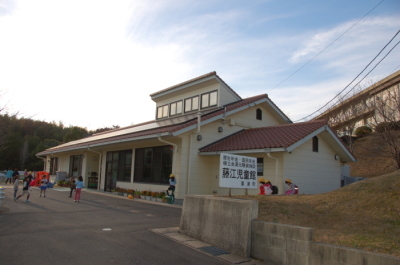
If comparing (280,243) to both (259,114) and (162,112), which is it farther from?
(162,112)

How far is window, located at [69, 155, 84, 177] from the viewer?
87.6ft

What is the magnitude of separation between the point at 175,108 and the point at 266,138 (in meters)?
8.48

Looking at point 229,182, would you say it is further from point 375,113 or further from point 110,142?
point 375,113

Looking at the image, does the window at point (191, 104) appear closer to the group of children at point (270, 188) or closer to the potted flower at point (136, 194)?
the potted flower at point (136, 194)

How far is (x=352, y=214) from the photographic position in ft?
25.0

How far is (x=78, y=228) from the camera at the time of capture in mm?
8391

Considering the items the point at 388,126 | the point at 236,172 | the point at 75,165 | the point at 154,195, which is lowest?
the point at 154,195

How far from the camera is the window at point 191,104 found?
19.9 meters

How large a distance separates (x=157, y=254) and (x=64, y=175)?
24695 millimetres

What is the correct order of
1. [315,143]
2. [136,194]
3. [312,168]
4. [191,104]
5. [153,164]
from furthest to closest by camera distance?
[191,104] < [136,194] < [153,164] < [315,143] < [312,168]

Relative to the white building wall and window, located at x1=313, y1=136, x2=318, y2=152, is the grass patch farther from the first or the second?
window, located at x1=313, y1=136, x2=318, y2=152

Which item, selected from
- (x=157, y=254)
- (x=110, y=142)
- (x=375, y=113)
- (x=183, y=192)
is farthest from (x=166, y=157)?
(x=375, y=113)

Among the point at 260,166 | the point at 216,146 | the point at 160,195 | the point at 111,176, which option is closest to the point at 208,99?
the point at 216,146

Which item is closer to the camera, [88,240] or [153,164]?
[88,240]
